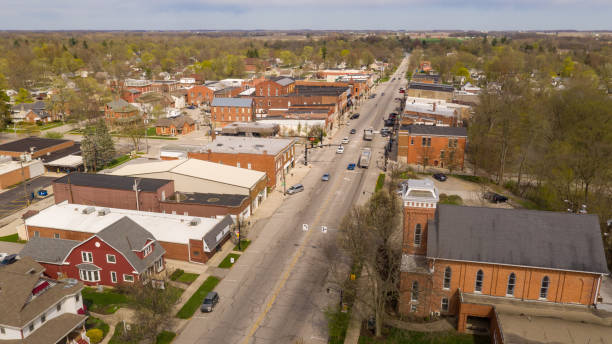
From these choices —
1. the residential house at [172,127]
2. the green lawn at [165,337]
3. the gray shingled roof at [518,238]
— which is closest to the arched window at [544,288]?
the gray shingled roof at [518,238]

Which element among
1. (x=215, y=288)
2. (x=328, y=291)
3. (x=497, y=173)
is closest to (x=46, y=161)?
(x=215, y=288)

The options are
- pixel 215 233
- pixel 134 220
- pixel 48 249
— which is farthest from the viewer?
pixel 134 220

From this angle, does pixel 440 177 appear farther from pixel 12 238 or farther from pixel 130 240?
pixel 12 238

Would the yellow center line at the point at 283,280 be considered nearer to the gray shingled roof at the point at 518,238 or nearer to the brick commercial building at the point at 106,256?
the brick commercial building at the point at 106,256

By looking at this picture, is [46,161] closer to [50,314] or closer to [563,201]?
[50,314]

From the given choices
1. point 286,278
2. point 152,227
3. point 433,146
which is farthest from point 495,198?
point 152,227

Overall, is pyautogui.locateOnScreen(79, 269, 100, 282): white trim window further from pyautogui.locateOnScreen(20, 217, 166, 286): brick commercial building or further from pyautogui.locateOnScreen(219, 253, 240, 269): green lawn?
pyautogui.locateOnScreen(219, 253, 240, 269): green lawn
